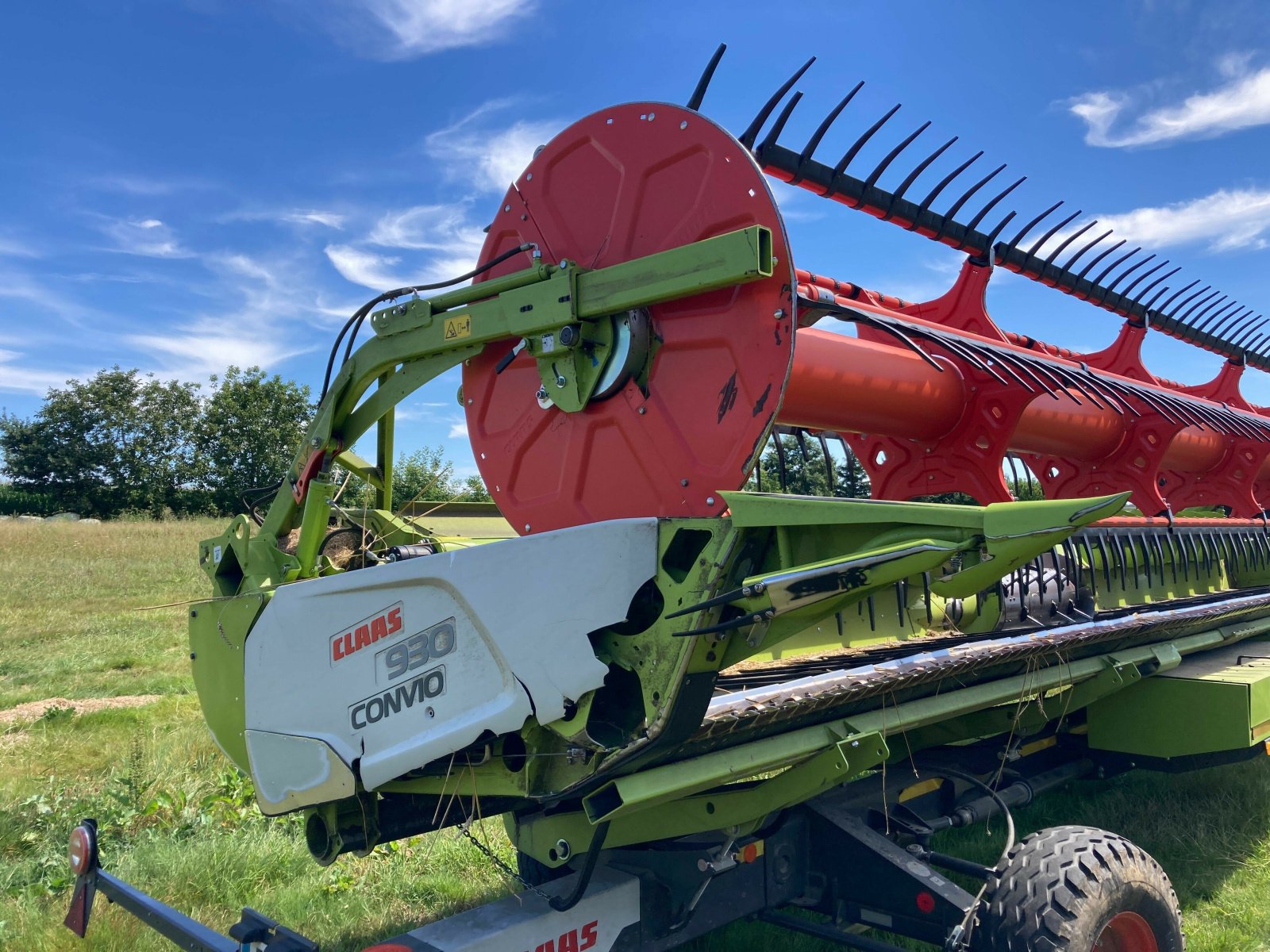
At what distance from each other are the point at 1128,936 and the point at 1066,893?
1.52 ft

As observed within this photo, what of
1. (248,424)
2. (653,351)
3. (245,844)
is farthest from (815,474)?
(248,424)

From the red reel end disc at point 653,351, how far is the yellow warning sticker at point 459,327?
120mm

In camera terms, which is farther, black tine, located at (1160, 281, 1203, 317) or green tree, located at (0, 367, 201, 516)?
green tree, located at (0, 367, 201, 516)

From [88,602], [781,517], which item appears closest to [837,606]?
[781,517]

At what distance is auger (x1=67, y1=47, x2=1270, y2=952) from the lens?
2.07 meters

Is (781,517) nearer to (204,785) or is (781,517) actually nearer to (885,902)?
(885,902)

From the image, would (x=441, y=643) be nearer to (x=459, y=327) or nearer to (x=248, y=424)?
(x=459, y=327)

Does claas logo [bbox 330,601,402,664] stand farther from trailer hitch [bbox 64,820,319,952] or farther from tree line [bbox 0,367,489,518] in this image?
tree line [bbox 0,367,489,518]

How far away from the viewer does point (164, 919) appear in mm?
2793

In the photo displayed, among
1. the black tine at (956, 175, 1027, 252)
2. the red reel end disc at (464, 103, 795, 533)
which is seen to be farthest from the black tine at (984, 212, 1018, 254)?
the red reel end disc at (464, 103, 795, 533)

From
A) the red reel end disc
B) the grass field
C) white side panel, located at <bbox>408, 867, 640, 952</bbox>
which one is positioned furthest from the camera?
the grass field

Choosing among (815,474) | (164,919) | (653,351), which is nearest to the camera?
(653,351)

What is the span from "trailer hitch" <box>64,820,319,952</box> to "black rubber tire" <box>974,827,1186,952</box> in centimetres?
186

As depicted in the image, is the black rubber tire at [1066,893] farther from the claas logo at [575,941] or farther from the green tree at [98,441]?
the green tree at [98,441]
